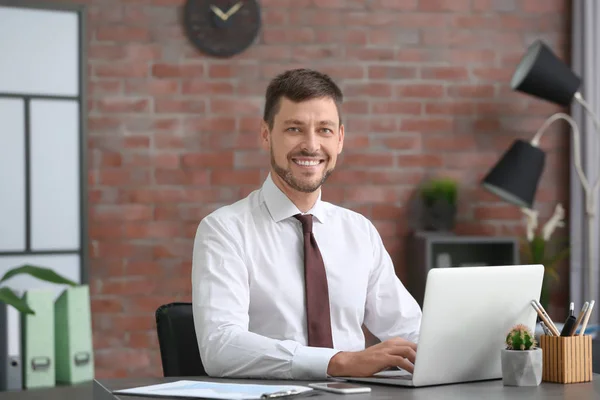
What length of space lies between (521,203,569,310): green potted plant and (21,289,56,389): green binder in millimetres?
2106

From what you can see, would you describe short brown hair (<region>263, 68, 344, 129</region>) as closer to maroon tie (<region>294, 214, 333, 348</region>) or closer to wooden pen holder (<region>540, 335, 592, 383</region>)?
maroon tie (<region>294, 214, 333, 348</region>)

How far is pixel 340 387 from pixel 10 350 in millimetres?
2048

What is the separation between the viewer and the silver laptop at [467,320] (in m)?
1.62

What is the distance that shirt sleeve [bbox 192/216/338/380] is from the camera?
5.84 ft

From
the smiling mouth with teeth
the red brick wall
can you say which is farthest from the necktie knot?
the red brick wall

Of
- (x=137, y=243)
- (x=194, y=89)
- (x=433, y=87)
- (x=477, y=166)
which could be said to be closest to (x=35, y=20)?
(x=194, y=89)

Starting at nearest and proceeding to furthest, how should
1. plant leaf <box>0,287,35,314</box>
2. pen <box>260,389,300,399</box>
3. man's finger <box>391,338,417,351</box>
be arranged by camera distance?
1. pen <box>260,389,300,399</box>
2. man's finger <box>391,338,417,351</box>
3. plant leaf <box>0,287,35,314</box>

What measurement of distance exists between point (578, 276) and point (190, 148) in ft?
6.25

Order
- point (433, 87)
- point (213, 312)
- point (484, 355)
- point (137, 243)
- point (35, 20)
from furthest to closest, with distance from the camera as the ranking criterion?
point (433, 87) < point (137, 243) < point (35, 20) < point (213, 312) < point (484, 355)

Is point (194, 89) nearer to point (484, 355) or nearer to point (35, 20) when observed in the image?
point (35, 20)

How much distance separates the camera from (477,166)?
4.23 metres

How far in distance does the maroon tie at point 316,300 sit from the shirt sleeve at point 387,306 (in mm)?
198

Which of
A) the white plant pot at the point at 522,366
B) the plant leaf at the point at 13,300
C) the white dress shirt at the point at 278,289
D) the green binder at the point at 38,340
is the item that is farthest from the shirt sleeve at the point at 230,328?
the green binder at the point at 38,340

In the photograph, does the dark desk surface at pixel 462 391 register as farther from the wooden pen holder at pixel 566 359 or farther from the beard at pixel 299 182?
the beard at pixel 299 182
